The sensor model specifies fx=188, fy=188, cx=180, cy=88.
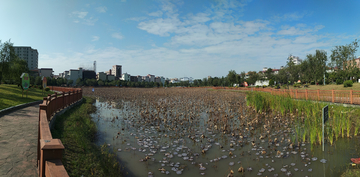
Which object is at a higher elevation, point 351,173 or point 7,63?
point 7,63

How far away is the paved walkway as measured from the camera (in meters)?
4.11

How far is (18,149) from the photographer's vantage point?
205 inches

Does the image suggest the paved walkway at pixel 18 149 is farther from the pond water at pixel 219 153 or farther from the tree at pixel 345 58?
the tree at pixel 345 58

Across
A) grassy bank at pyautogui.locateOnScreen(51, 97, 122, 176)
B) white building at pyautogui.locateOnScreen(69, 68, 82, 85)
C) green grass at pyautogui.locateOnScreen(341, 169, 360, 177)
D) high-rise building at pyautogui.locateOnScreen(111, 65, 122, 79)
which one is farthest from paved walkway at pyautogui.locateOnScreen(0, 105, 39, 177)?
high-rise building at pyautogui.locateOnScreen(111, 65, 122, 79)

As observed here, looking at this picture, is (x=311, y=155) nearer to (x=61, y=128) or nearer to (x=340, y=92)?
(x=61, y=128)

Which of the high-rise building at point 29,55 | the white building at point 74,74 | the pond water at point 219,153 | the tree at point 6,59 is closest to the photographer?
the pond water at point 219,153

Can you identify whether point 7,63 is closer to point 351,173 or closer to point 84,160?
point 84,160

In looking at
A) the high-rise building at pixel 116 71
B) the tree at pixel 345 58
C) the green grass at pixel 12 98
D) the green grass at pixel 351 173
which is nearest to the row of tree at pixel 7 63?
the green grass at pixel 12 98

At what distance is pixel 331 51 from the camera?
4312 centimetres

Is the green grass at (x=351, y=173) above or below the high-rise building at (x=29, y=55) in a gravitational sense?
below

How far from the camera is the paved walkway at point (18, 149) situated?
4109 mm

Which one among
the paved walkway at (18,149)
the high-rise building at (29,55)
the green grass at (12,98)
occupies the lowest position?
the paved walkway at (18,149)

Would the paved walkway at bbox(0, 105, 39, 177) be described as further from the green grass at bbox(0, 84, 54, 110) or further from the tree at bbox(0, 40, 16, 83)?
the tree at bbox(0, 40, 16, 83)

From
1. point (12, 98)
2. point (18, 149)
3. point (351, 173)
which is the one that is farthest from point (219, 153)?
point (12, 98)
